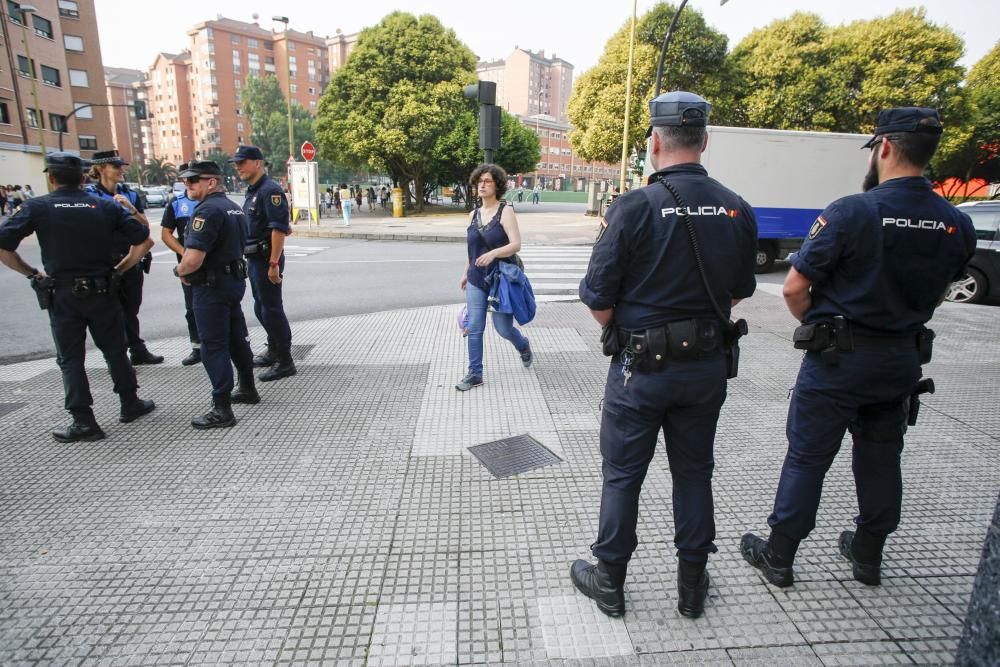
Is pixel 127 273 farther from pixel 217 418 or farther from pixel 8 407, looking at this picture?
pixel 217 418

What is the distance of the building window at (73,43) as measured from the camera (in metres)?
48.8

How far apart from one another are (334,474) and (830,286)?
280 centimetres

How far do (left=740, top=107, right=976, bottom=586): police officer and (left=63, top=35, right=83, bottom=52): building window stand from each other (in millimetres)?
63851

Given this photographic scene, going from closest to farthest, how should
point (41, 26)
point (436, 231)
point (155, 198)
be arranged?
point (436, 231)
point (155, 198)
point (41, 26)

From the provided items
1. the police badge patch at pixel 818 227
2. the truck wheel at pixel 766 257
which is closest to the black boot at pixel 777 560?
the police badge patch at pixel 818 227

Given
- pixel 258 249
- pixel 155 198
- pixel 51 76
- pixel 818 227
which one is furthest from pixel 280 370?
pixel 51 76

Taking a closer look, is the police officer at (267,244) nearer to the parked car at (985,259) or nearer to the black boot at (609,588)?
the black boot at (609,588)

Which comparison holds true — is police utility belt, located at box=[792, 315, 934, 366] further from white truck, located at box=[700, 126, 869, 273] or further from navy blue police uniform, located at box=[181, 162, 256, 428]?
white truck, located at box=[700, 126, 869, 273]

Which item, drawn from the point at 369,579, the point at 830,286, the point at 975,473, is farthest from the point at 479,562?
the point at 975,473

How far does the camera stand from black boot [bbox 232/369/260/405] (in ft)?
15.4

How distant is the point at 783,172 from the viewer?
12.9 meters

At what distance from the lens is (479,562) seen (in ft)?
8.91

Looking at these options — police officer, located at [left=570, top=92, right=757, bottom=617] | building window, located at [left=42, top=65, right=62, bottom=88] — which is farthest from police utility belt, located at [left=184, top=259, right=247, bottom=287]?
building window, located at [left=42, top=65, right=62, bottom=88]

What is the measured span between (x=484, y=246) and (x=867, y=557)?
134 inches
